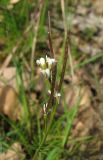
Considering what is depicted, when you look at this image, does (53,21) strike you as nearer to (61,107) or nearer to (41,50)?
(41,50)

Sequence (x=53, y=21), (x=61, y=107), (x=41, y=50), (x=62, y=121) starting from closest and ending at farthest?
(x=62, y=121) < (x=61, y=107) < (x=41, y=50) < (x=53, y=21)

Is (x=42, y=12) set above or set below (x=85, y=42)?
above

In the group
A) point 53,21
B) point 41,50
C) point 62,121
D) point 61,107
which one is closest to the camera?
point 62,121

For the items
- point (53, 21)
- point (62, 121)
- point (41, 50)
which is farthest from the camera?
point (53, 21)

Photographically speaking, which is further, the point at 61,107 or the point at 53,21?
the point at 53,21

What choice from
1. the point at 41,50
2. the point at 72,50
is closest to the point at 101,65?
the point at 72,50

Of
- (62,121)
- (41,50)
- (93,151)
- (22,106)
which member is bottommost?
(93,151)

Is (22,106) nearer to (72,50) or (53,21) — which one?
(72,50)

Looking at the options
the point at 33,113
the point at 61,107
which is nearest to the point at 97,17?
the point at 61,107

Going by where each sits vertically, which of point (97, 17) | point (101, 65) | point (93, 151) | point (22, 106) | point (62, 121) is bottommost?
point (93, 151)
